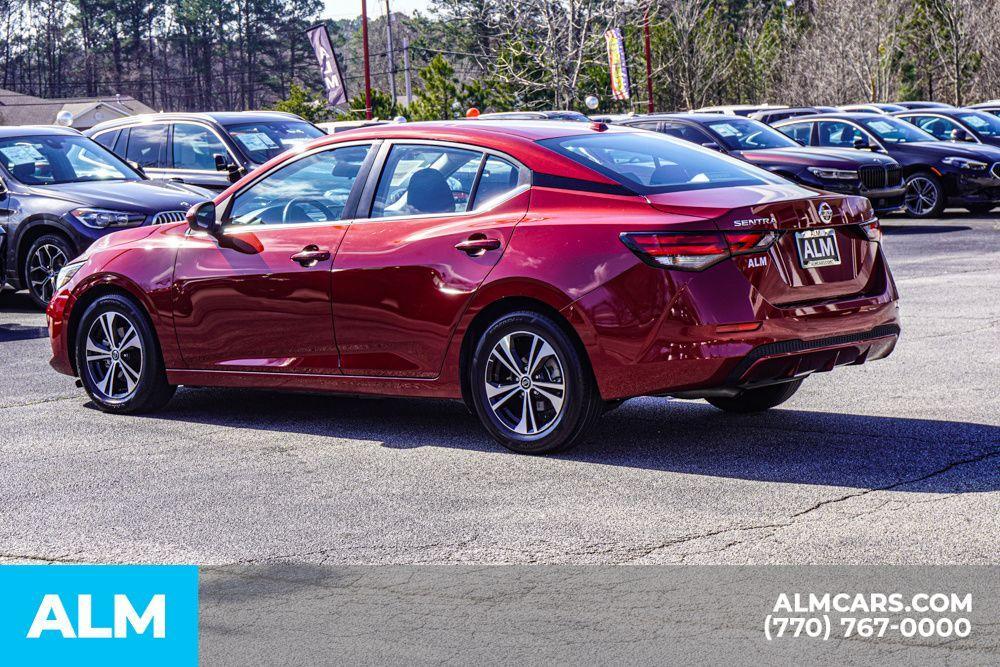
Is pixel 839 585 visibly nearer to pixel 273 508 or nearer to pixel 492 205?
pixel 273 508

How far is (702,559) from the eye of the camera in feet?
17.2

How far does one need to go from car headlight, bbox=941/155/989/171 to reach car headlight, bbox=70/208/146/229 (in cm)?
1277

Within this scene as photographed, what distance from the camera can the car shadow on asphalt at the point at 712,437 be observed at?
21.4 ft

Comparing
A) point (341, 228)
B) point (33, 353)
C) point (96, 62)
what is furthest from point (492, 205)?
point (96, 62)

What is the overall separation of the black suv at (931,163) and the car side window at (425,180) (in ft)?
50.1

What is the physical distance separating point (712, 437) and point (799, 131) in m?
16.6

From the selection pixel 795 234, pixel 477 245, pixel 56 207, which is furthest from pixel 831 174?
pixel 477 245

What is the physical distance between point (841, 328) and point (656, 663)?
310 centimetres

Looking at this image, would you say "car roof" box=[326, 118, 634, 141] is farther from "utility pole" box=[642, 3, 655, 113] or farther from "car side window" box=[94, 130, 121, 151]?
"utility pole" box=[642, 3, 655, 113]

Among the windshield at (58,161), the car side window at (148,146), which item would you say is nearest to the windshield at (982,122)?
the car side window at (148,146)

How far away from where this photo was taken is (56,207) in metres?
13.9

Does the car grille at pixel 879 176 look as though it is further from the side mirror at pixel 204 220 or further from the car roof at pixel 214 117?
the side mirror at pixel 204 220

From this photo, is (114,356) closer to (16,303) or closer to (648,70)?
(16,303)

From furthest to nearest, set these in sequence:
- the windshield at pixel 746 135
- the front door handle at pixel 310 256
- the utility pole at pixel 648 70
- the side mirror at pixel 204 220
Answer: the utility pole at pixel 648 70, the windshield at pixel 746 135, the side mirror at pixel 204 220, the front door handle at pixel 310 256
